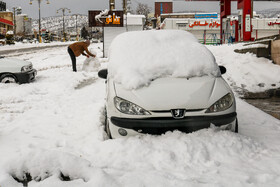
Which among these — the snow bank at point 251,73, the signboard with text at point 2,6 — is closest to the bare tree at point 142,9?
the signboard with text at point 2,6

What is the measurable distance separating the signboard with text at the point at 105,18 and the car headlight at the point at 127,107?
2042 cm

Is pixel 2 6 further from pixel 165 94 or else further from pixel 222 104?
pixel 222 104

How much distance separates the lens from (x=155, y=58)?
13.8 feet

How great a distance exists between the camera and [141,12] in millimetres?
71500

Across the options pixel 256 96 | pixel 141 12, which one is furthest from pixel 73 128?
pixel 141 12

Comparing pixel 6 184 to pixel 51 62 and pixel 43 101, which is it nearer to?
pixel 43 101

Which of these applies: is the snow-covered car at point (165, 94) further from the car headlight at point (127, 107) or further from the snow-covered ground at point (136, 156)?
the snow-covered ground at point (136, 156)

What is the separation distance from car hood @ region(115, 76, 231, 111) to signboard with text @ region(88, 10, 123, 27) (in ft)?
66.7

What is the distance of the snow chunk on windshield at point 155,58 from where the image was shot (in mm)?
3939

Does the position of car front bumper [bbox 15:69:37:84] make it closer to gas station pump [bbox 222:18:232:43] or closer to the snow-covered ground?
Answer: the snow-covered ground

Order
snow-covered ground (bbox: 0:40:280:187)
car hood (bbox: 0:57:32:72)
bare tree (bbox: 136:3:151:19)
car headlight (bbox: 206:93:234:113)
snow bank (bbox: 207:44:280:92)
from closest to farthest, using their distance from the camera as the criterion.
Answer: snow-covered ground (bbox: 0:40:280:187) → car headlight (bbox: 206:93:234:113) → snow bank (bbox: 207:44:280:92) → car hood (bbox: 0:57:32:72) → bare tree (bbox: 136:3:151:19)

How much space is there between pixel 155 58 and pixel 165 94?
0.79m

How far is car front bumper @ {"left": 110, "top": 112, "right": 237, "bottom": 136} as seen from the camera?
11.6 ft

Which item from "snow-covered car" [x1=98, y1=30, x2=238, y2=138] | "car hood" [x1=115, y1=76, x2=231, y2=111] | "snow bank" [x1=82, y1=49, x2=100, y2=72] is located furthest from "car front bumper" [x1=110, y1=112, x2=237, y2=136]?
"snow bank" [x1=82, y1=49, x2=100, y2=72]
